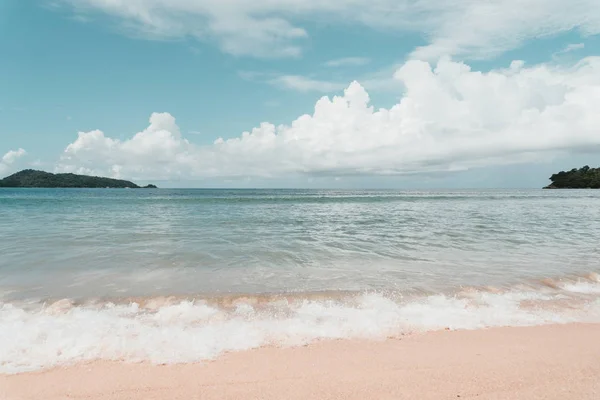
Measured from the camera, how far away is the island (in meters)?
139

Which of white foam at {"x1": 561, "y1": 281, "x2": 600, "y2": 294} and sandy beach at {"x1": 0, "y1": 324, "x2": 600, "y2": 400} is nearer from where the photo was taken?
sandy beach at {"x1": 0, "y1": 324, "x2": 600, "y2": 400}

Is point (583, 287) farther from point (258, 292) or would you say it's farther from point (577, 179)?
point (577, 179)

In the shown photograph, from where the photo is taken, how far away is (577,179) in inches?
5851

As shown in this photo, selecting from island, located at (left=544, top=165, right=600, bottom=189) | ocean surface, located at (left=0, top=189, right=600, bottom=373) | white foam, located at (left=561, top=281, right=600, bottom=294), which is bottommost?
white foam, located at (left=561, top=281, right=600, bottom=294)

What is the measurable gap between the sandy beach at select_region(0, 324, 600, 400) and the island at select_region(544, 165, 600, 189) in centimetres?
17616

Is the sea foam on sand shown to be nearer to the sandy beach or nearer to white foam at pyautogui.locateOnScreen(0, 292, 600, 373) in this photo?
white foam at pyautogui.locateOnScreen(0, 292, 600, 373)

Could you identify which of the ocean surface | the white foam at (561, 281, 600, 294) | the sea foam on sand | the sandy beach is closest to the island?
the ocean surface

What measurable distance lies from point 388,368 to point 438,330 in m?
1.81

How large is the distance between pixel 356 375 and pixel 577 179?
190724mm

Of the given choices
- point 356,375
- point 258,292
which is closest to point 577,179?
point 258,292

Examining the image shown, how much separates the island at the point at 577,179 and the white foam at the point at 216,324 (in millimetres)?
174243

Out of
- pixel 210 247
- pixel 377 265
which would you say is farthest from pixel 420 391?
pixel 210 247

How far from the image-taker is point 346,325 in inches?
226

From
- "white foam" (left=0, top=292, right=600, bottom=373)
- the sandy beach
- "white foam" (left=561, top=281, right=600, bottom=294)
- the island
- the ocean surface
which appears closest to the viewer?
the sandy beach
